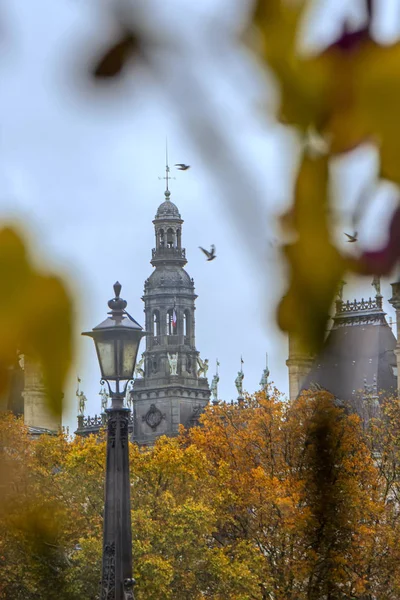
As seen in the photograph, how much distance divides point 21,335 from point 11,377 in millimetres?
221

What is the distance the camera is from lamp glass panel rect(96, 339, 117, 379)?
12.4 metres

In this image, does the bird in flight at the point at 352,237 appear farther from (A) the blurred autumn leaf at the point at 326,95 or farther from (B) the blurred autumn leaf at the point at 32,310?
(B) the blurred autumn leaf at the point at 32,310

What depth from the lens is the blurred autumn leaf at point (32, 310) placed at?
1.98 metres

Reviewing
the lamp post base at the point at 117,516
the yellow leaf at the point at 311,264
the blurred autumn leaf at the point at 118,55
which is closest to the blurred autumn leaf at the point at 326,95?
the yellow leaf at the point at 311,264

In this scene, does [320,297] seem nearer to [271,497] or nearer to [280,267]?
[280,267]

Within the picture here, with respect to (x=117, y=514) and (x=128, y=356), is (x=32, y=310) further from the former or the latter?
(x=117, y=514)

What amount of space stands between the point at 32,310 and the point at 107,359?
10.7 meters

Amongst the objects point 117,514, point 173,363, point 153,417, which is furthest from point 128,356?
point 153,417

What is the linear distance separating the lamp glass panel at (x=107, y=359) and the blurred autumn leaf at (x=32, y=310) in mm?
10266

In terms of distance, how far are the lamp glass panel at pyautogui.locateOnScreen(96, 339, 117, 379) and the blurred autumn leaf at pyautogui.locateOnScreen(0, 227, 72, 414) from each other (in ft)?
33.7

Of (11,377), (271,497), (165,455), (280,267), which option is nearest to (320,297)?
(280,267)

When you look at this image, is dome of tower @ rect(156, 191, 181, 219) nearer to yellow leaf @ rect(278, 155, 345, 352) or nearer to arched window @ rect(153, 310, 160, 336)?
yellow leaf @ rect(278, 155, 345, 352)

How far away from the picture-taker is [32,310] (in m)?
1.99

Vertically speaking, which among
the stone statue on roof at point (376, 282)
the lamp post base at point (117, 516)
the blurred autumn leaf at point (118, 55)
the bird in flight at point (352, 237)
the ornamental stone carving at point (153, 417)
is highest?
the ornamental stone carving at point (153, 417)
